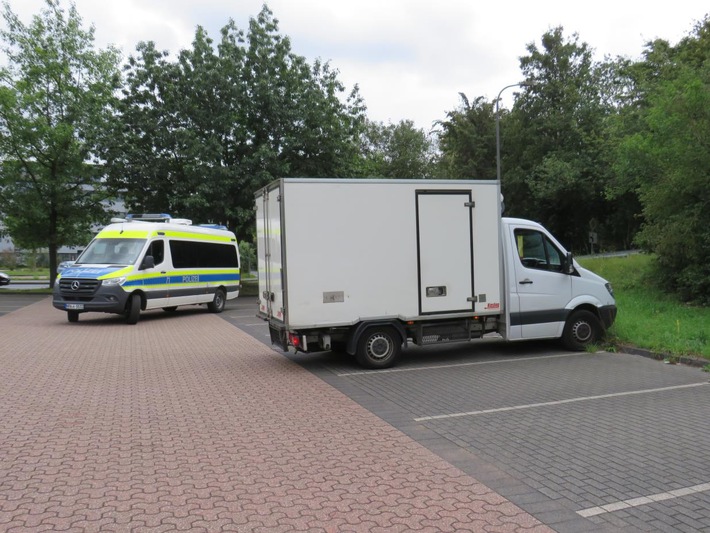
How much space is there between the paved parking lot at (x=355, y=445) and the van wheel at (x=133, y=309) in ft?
19.7

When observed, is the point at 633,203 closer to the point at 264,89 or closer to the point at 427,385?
the point at 264,89

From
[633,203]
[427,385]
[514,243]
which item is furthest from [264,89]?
[633,203]

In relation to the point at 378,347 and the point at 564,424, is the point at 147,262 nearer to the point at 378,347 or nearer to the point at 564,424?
the point at 378,347

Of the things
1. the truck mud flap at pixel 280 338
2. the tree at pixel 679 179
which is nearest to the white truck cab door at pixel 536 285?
the truck mud flap at pixel 280 338

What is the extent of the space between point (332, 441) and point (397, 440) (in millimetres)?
605

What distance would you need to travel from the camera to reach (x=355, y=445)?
222 inches

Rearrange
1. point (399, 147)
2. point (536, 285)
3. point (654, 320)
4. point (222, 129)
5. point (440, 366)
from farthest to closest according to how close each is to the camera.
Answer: point (399, 147) < point (222, 129) < point (654, 320) < point (536, 285) < point (440, 366)

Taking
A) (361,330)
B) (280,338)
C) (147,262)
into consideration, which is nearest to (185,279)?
(147,262)

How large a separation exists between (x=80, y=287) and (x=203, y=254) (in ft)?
13.9

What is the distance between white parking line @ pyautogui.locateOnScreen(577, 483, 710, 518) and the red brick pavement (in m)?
0.46

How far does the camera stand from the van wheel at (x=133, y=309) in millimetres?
16250

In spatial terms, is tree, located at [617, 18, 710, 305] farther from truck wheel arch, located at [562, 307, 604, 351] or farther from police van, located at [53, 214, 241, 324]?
police van, located at [53, 214, 241, 324]

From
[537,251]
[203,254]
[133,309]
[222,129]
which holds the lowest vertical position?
[133,309]

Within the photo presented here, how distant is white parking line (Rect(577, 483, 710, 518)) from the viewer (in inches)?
163
